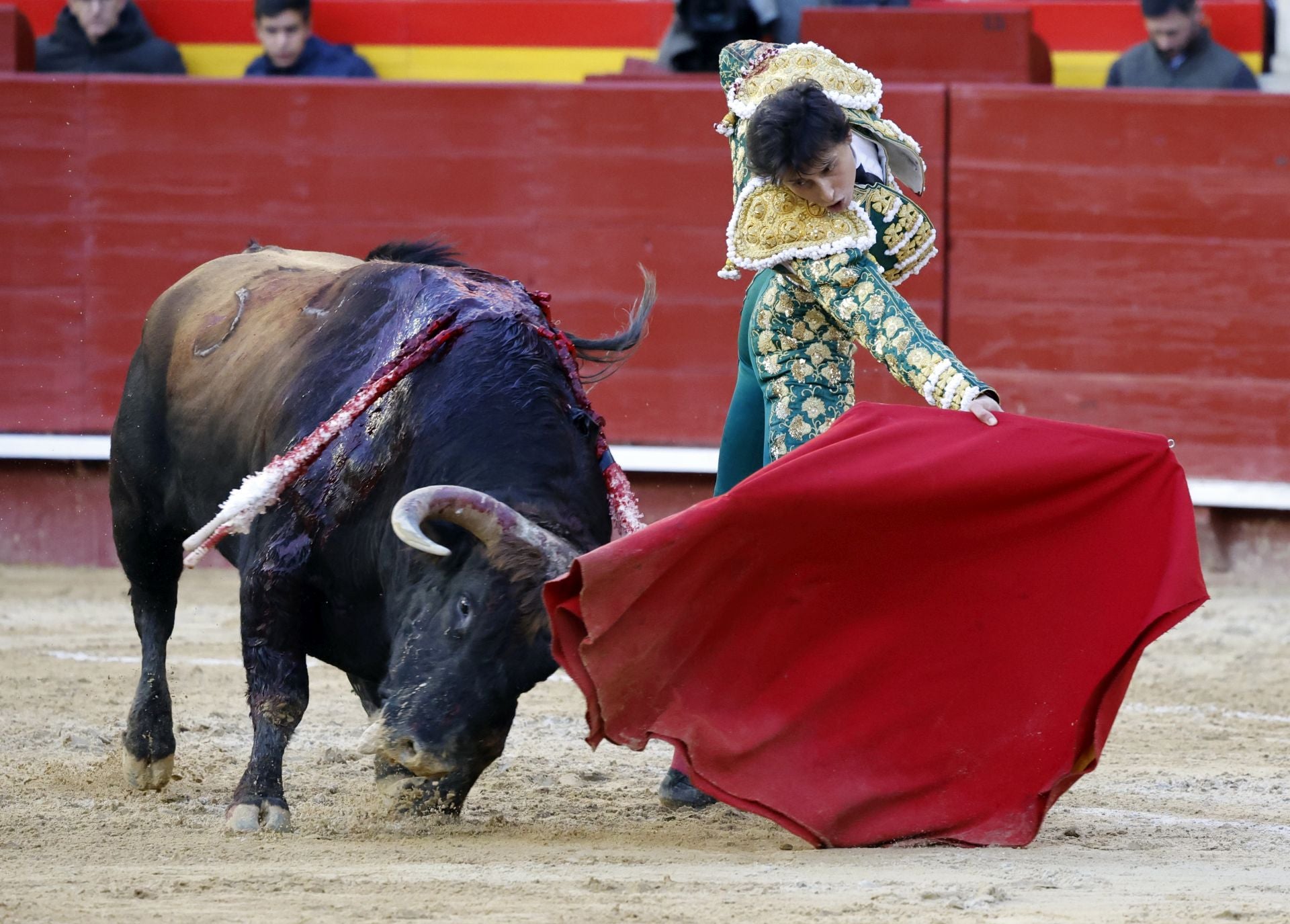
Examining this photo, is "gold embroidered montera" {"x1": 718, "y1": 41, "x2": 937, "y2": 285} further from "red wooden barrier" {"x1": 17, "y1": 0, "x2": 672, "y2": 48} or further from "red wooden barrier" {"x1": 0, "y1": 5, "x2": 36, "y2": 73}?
"red wooden barrier" {"x1": 0, "y1": 5, "x2": 36, "y2": 73}

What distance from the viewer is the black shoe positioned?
137 inches

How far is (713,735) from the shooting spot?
9.90 ft

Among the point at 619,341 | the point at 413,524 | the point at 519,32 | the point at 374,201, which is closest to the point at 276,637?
the point at 413,524

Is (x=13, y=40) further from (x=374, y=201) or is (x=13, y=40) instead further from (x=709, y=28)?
(x=709, y=28)

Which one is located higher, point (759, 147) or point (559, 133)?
point (759, 147)

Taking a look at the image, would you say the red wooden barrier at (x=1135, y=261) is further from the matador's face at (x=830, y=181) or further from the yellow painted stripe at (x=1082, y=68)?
the matador's face at (x=830, y=181)

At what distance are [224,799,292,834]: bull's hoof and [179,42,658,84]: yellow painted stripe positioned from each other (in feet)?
13.8

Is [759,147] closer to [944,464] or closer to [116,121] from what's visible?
[944,464]

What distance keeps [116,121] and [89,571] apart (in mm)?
1537

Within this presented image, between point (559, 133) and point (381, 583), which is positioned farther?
point (559, 133)

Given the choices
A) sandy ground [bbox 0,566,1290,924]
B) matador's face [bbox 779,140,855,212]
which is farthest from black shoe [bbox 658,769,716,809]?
matador's face [bbox 779,140,855,212]

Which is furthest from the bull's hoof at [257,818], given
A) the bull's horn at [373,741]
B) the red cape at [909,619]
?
the red cape at [909,619]

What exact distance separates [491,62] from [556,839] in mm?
4449

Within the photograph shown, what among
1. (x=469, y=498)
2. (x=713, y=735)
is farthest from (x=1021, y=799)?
(x=469, y=498)
